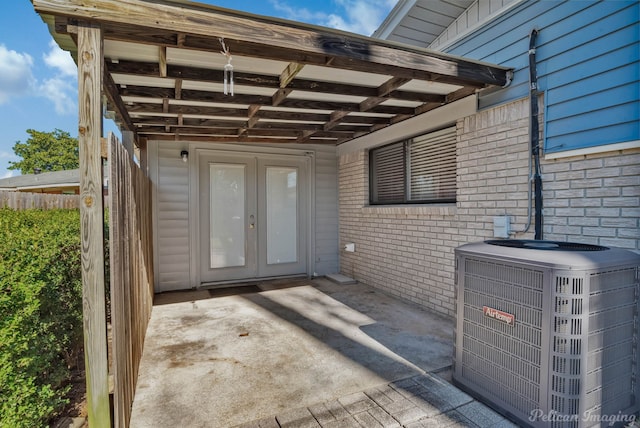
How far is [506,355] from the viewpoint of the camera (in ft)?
6.64

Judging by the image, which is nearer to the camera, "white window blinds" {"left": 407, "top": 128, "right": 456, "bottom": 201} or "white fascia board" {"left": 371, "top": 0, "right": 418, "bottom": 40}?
"white window blinds" {"left": 407, "top": 128, "right": 456, "bottom": 201}

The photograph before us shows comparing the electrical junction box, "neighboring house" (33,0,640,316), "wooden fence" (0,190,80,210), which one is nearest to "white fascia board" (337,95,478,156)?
"neighboring house" (33,0,640,316)

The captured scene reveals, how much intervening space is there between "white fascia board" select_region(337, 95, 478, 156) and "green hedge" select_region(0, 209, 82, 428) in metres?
3.82

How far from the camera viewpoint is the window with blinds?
4.04 metres

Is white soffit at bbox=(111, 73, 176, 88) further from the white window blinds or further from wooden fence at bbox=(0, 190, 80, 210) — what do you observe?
wooden fence at bbox=(0, 190, 80, 210)

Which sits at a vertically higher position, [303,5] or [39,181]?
[303,5]

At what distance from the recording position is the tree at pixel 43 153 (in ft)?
86.7

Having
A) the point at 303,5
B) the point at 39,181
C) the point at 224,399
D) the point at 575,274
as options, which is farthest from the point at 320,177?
the point at 39,181

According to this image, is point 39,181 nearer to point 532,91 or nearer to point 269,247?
point 269,247

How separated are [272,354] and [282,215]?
10.7 ft

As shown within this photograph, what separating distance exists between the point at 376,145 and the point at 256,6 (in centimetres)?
587

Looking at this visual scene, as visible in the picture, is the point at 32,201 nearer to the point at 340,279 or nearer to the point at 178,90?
the point at 178,90

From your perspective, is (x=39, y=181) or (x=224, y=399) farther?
(x=39, y=181)

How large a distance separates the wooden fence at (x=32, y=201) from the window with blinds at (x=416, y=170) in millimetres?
5853
